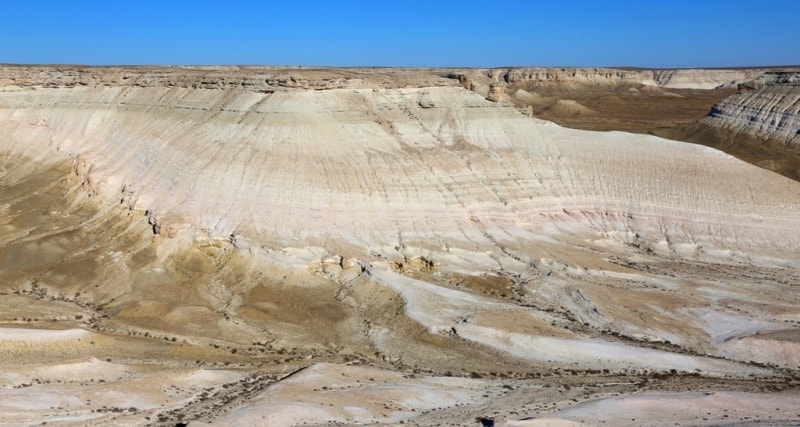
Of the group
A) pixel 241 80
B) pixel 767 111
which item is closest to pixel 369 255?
pixel 241 80

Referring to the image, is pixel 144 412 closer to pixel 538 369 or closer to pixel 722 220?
pixel 538 369

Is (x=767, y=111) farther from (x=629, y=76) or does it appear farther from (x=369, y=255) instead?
(x=629, y=76)

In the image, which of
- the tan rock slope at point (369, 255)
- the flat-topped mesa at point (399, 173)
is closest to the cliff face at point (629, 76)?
the tan rock slope at point (369, 255)

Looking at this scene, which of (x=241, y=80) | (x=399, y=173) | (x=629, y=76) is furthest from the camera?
(x=629, y=76)

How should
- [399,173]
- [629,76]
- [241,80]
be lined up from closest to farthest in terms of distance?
[399,173], [241,80], [629,76]

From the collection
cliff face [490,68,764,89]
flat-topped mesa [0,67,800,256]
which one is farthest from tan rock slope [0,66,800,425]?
cliff face [490,68,764,89]

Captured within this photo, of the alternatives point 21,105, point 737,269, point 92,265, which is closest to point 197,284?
point 92,265

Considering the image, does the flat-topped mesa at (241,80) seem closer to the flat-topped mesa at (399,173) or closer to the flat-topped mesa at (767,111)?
the flat-topped mesa at (399,173)
